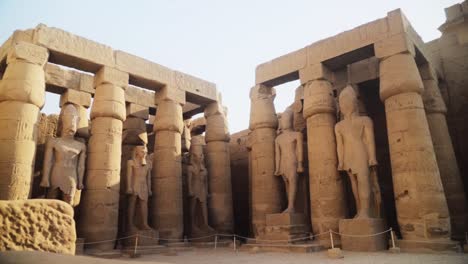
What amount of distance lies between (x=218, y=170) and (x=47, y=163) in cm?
536

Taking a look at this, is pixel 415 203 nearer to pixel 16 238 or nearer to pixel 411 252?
pixel 411 252

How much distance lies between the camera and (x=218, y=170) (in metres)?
12.0

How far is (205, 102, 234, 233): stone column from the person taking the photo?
1154cm

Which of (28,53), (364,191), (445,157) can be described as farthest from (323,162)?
(28,53)

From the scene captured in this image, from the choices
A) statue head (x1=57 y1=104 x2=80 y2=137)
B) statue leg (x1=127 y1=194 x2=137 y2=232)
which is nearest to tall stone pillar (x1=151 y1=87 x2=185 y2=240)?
statue leg (x1=127 y1=194 x2=137 y2=232)

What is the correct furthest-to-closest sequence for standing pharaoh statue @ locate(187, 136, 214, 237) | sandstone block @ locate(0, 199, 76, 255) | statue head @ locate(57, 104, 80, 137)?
1. standing pharaoh statue @ locate(187, 136, 214, 237)
2. statue head @ locate(57, 104, 80, 137)
3. sandstone block @ locate(0, 199, 76, 255)

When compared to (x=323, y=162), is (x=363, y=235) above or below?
below

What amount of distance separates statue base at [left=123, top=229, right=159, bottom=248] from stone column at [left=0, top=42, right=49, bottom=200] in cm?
276

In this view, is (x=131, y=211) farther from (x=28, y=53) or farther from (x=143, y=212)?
(x=28, y=53)

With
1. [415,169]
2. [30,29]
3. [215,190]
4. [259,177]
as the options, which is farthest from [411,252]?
[30,29]

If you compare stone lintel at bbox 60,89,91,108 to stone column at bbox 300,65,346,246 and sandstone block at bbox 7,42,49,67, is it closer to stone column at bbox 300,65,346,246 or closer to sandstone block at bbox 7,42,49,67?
sandstone block at bbox 7,42,49,67

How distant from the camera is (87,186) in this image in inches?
348

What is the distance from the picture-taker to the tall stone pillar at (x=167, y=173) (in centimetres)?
1003

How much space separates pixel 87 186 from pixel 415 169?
760 centimetres
